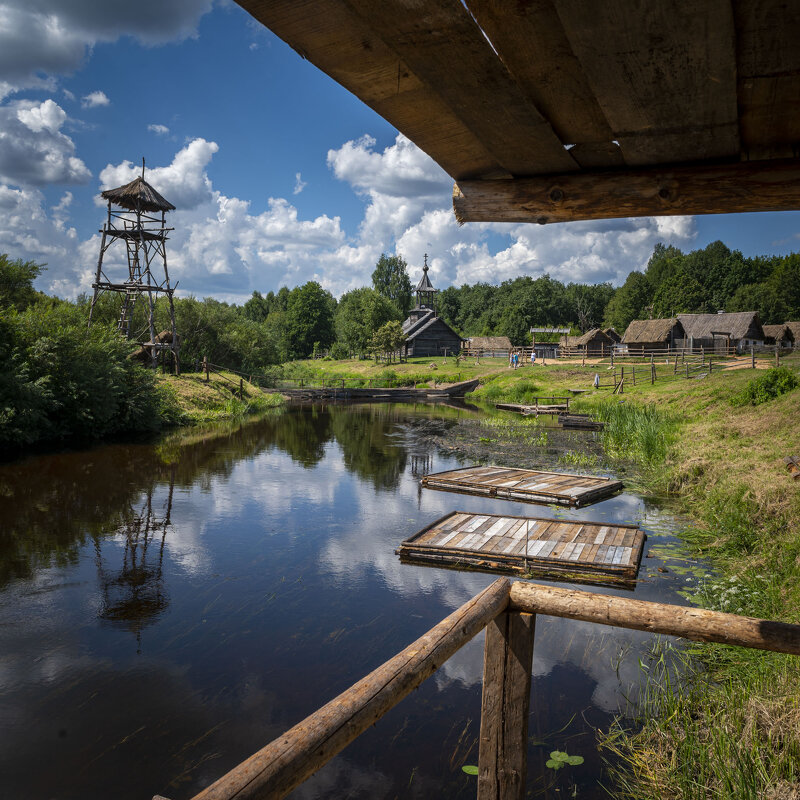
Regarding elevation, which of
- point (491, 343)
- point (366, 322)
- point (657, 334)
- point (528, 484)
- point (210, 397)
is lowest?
point (528, 484)

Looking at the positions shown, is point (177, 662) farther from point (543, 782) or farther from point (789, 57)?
point (789, 57)

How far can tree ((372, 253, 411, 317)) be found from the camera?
87.1 meters

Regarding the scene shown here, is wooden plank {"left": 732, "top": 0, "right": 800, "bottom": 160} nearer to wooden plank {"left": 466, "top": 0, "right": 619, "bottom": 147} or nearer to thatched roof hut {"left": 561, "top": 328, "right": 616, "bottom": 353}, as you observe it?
wooden plank {"left": 466, "top": 0, "right": 619, "bottom": 147}

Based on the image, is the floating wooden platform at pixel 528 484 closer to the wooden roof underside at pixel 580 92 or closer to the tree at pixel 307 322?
the wooden roof underside at pixel 580 92

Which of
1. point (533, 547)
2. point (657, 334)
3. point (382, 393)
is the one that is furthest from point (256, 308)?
point (533, 547)

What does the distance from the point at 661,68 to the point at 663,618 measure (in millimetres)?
2378

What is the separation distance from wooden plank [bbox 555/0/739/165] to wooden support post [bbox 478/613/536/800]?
2433mm

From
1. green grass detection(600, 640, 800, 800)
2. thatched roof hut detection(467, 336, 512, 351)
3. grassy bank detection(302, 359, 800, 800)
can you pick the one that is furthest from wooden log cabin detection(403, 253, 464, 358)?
green grass detection(600, 640, 800, 800)

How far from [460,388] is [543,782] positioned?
1792 inches

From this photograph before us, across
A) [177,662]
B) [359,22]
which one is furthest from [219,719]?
[359,22]

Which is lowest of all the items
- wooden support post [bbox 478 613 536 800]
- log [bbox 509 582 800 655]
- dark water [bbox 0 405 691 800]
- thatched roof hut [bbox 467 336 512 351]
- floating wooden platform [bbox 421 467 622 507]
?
dark water [bbox 0 405 691 800]

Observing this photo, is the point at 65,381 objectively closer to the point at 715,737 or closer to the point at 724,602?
the point at 724,602

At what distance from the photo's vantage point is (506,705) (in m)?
3.04

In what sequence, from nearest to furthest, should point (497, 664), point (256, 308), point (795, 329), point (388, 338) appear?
point (497, 664), point (795, 329), point (388, 338), point (256, 308)
